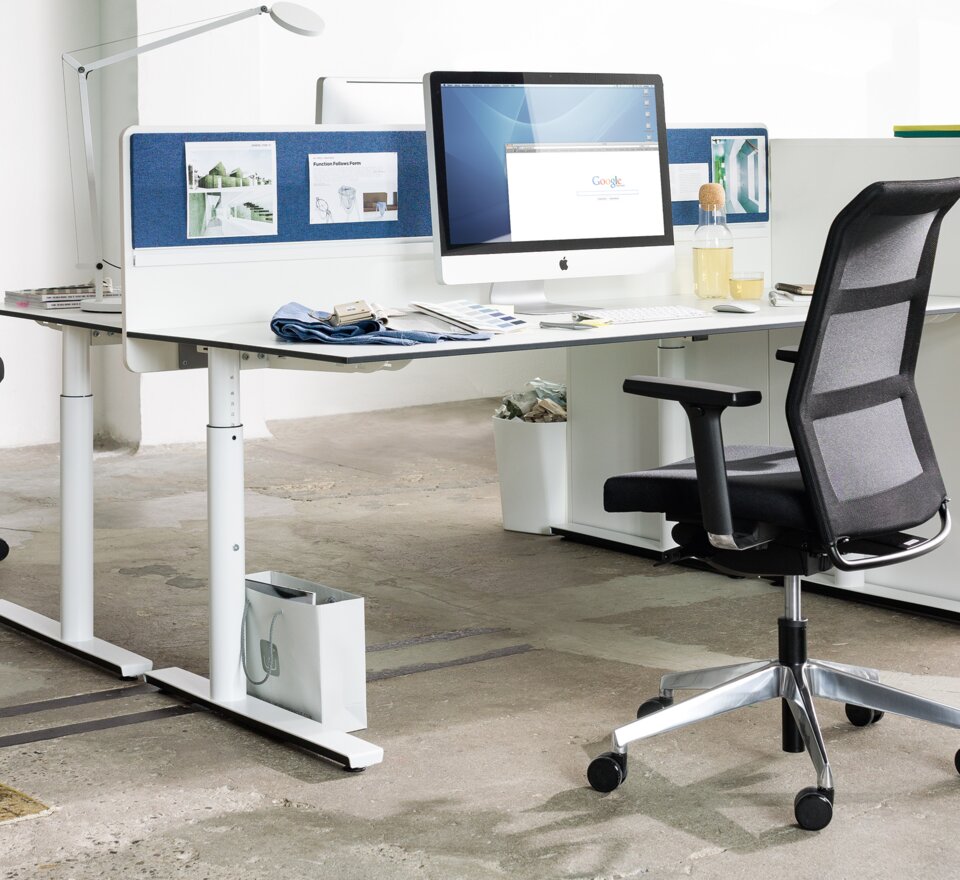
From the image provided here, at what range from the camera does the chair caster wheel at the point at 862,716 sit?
2459mm

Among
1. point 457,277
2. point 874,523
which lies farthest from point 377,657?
point 874,523

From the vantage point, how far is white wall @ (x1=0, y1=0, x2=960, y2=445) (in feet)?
18.3

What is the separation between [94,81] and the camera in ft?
18.7

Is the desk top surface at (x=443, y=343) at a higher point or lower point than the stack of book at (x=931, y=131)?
lower

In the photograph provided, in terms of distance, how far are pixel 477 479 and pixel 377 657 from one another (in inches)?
79.1

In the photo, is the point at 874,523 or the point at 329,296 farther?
the point at 329,296

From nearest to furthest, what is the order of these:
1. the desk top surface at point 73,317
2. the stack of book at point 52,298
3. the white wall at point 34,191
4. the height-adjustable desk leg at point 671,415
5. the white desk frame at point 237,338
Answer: the white desk frame at point 237,338 → the desk top surface at point 73,317 → the stack of book at point 52,298 → the height-adjustable desk leg at point 671,415 → the white wall at point 34,191

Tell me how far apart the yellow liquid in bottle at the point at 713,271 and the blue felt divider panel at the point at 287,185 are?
0.65m

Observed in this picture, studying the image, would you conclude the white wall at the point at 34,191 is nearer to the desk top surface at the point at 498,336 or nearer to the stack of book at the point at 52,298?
the stack of book at the point at 52,298

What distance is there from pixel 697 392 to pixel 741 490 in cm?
17

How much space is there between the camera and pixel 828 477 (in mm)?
2074

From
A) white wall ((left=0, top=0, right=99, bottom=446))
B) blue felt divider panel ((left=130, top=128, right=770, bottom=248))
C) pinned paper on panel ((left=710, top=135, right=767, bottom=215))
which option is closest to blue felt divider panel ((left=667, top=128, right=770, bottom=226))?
pinned paper on panel ((left=710, top=135, right=767, bottom=215))

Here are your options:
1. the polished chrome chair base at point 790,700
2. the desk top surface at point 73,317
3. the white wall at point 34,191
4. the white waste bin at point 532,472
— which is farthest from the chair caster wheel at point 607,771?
the white wall at point 34,191

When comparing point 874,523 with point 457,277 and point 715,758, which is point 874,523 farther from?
point 457,277
